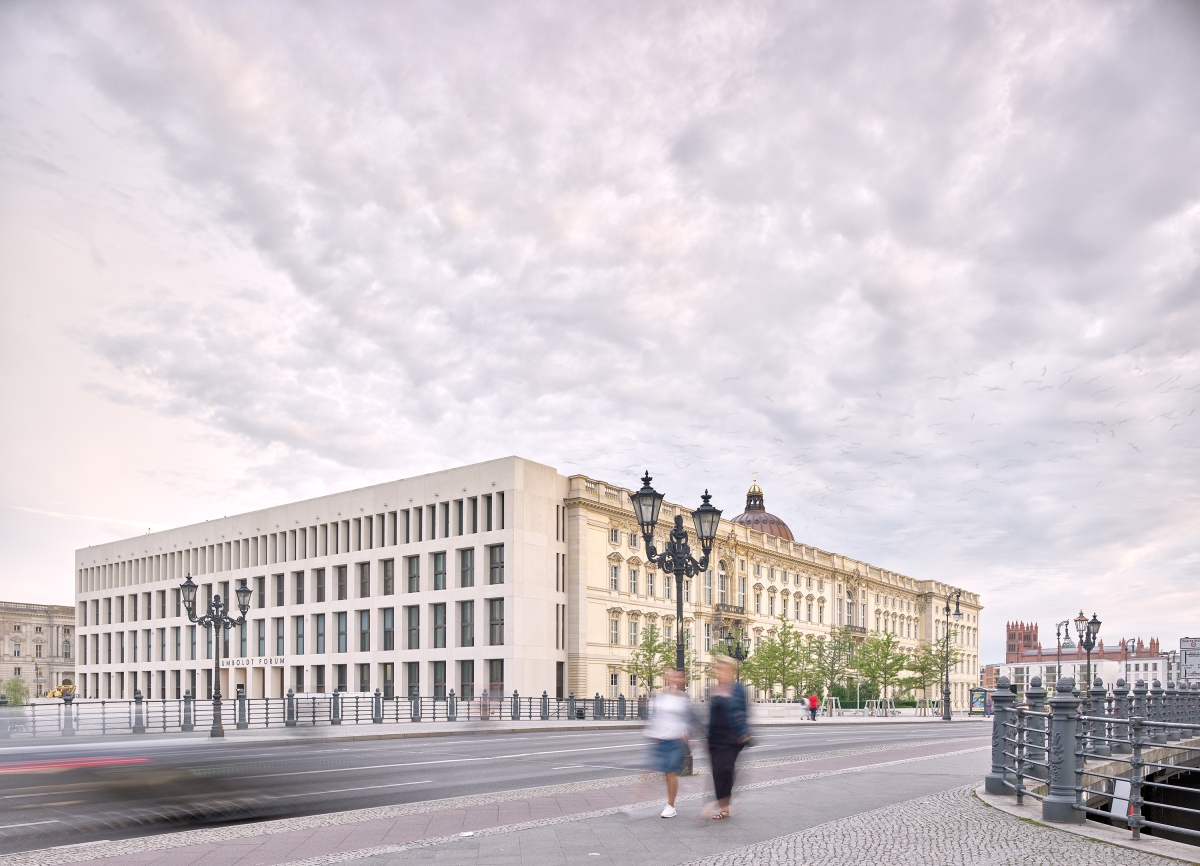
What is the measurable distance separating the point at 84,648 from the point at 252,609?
97.7 ft

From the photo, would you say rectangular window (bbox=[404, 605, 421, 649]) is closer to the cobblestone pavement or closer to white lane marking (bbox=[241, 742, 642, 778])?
white lane marking (bbox=[241, 742, 642, 778])

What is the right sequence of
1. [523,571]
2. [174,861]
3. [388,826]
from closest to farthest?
[174,861], [388,826], [523,571]

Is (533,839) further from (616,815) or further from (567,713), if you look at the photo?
(567,713)

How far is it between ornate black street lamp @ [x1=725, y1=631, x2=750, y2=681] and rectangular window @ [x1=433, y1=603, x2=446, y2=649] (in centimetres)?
1855

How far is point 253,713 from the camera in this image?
4072 centimetres

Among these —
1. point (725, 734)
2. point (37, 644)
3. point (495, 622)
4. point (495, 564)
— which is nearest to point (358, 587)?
point (495, 564)

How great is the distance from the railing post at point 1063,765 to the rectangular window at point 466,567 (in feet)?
193

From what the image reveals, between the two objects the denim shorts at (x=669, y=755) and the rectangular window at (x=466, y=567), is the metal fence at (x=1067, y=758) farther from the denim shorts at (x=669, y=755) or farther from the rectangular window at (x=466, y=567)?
the rectangular window at (x=466, y=567)

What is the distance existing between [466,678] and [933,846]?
2370 inches

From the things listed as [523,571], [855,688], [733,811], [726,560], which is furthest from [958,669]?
[733,811]

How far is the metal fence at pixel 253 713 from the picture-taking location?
36250 millimetres

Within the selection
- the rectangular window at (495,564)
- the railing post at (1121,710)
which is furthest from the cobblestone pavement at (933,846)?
the rectangular window at (495,564)

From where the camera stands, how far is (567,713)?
57.5 m

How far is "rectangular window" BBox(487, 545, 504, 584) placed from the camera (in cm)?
6688
